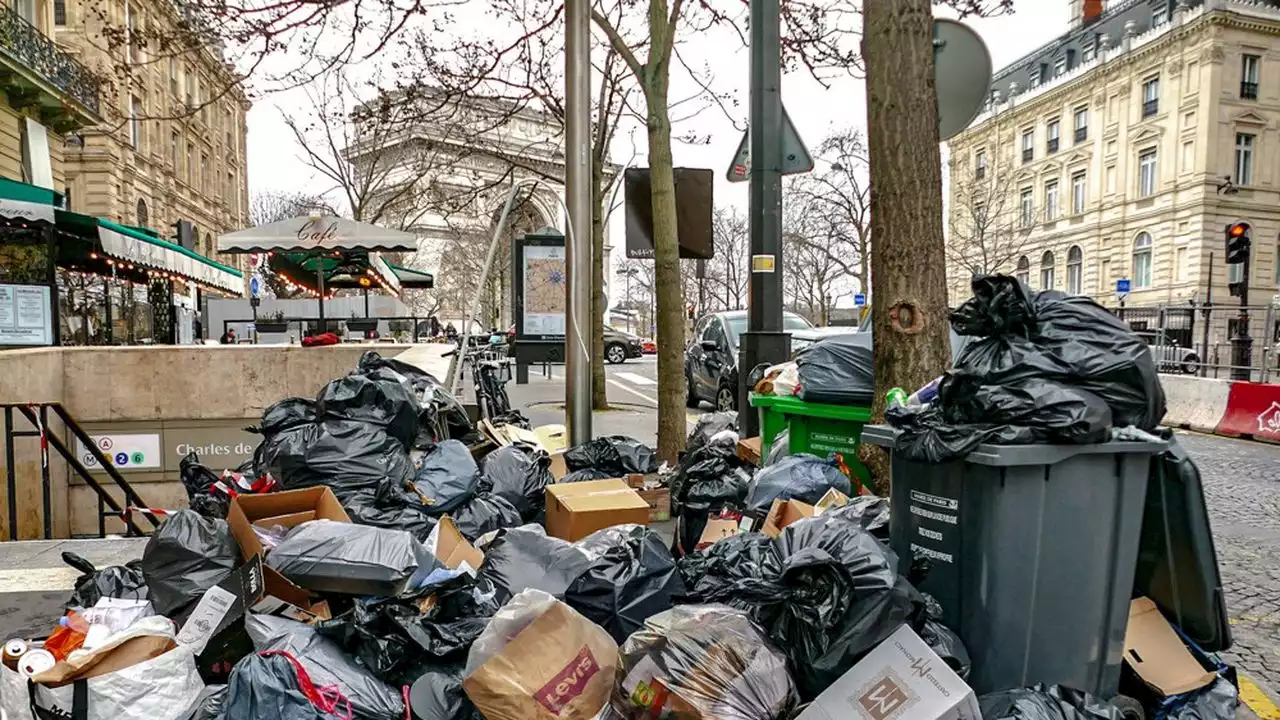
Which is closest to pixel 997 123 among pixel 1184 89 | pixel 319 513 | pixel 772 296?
pixel 1184 89

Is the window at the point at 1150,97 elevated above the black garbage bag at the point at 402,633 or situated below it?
above

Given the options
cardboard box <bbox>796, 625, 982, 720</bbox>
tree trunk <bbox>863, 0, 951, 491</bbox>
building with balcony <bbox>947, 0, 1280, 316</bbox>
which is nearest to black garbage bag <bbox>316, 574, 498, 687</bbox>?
cardboard box <bbox>796, 625, 982, 720</bbox>

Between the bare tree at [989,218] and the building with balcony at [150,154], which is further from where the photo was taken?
the bare tree at [989,218]

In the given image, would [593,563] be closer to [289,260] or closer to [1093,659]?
[1093,659]

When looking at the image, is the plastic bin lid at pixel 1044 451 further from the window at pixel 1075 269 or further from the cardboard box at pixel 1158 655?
the window at pixel 1075 269

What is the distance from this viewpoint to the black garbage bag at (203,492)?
12.7 ft

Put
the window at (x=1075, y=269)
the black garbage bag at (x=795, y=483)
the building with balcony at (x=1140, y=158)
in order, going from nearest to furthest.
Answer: the black garbage bag at (x=795, y=483) → the building with balcony at (x=1140, y=158) → the window at (x=1075, y=269)

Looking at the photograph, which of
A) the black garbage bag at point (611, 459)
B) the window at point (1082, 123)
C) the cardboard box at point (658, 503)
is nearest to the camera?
the cardboard box at point (658, 503)

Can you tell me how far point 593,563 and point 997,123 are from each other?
174ft

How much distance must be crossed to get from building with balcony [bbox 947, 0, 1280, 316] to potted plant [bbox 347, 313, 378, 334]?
76.7 feet

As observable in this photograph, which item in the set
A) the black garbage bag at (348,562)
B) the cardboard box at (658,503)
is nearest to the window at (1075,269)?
the cardboard box at (658,503)

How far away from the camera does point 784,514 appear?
3.26 meters

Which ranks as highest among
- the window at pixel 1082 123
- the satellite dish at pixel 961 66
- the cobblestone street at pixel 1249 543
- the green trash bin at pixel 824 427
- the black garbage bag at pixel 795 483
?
the window at pixel 1082 123

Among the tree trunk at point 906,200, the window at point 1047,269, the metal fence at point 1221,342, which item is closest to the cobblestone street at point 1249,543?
the tree trunk at point 906,200
